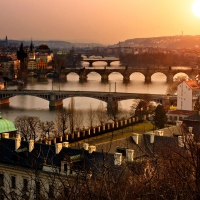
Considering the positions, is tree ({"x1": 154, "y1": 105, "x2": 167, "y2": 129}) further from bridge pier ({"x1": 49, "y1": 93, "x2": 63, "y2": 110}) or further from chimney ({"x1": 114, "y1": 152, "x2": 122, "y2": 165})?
bridge pier ({"x1": 49, "y1": 93, "x2": 63, "y2": 110})

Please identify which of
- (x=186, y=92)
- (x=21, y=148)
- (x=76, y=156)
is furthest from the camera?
(x=186, y=92)

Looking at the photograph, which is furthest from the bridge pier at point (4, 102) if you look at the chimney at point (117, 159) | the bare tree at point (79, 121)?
the chimney at point (117, 159)

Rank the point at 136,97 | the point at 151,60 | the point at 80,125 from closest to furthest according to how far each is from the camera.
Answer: the point at 80,125 → the point at 136,97 → the point at 151,60

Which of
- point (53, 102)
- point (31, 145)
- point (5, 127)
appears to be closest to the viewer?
point (31, 145)

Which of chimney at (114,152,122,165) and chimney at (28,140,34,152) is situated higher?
chimney at (114,152,122,165)

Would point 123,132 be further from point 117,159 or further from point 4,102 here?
point 4,102

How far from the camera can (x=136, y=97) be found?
18422mm

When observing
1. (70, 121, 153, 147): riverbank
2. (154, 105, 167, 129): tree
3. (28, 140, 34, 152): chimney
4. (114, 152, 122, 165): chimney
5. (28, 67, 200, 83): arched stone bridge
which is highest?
(28, 67, 200, 83): arched stone bridge

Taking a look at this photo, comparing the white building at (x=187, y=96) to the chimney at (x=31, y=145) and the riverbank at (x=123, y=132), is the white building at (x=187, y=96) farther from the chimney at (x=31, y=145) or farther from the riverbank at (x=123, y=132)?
the chimney at (x=31, y=145)

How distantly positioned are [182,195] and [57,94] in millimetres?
16787

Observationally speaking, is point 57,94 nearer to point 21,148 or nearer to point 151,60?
point 21,148

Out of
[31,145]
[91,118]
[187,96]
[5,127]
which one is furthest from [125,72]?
[31,145]

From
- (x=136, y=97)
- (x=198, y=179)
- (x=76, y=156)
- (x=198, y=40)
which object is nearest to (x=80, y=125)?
(x=136, y=97)

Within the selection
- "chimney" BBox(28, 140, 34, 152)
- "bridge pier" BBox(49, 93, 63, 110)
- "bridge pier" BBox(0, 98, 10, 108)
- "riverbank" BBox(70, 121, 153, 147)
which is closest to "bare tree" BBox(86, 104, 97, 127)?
"riverbank" BBox(70, 121, 153, 147)
